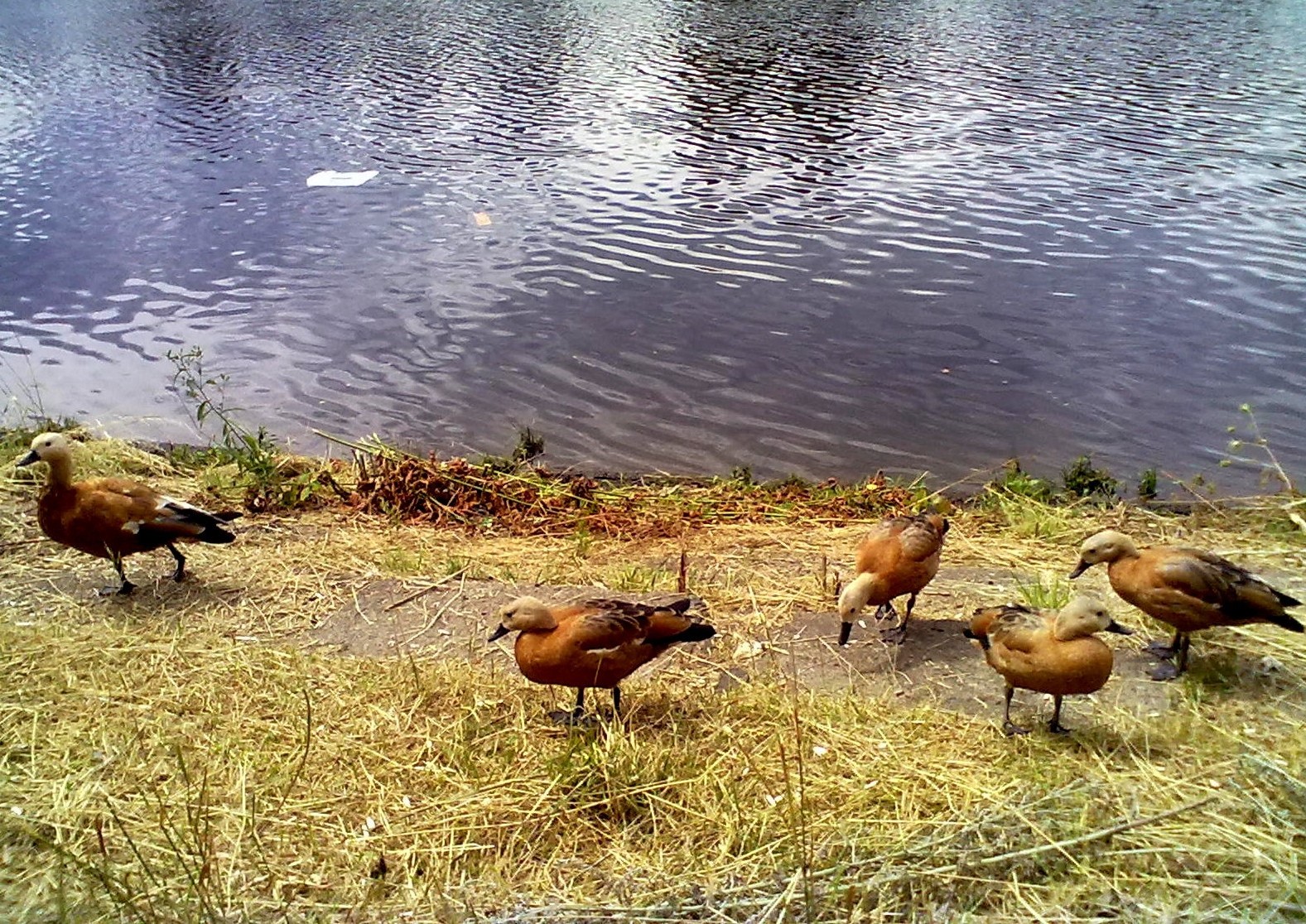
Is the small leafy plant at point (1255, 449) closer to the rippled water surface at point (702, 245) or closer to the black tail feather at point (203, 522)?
the rippled water surface at point (702, 245)

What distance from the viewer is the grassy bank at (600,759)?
336cm

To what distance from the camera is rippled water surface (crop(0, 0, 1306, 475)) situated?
10266mm

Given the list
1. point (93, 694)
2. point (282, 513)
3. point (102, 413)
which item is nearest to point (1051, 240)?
point (282, 513)

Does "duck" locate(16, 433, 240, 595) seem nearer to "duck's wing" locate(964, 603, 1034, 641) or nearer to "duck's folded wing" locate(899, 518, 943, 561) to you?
"duck's folded wing" locate(899, 518, 943, 561)

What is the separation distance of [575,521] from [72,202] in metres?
12.3

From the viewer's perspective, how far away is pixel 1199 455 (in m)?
9.28

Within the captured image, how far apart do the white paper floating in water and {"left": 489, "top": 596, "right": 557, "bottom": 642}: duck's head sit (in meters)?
13.5

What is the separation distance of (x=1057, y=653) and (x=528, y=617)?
221 centimetres

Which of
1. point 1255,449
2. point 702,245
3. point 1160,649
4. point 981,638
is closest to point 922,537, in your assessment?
point 981,638

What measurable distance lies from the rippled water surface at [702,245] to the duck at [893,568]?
390 cm

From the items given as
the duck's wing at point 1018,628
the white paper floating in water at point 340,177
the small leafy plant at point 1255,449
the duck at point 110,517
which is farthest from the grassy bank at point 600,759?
the white paper floating in water at point 340,177

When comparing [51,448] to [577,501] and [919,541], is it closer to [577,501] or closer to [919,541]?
[577,501]

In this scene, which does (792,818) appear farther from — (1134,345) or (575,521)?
(1134,345)

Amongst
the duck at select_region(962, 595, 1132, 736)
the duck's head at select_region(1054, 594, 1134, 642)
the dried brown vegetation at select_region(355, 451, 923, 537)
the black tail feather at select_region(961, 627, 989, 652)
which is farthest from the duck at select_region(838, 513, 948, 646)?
the dried brown vegetation at select_region(355, 451, 923, 537)
